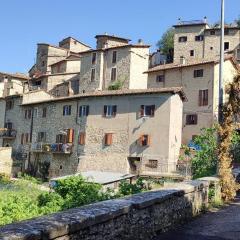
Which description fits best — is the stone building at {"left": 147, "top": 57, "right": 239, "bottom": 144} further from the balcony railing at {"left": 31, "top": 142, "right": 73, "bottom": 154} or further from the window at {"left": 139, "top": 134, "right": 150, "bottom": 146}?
the balcony railing at {"left": 31, "top": 142, "right": 73, "bottom": 154}

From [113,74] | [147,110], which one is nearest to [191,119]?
[147,110]

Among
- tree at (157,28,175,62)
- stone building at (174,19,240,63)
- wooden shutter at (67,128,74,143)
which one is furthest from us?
tree at (157,28,175,62)

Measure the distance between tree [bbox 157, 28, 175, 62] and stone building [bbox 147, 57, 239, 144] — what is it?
2129 cm

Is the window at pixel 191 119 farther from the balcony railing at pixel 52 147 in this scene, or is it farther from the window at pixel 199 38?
the window at pixel 199 38

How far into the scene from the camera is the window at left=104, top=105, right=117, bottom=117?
45.5 meters

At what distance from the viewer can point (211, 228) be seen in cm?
982

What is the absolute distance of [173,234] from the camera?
9.02m

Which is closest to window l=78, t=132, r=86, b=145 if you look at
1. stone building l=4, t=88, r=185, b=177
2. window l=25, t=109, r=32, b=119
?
stone building l=4, t=88, r=185, b=177

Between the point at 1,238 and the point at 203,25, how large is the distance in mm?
67642

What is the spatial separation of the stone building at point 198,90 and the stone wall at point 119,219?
3688 cm

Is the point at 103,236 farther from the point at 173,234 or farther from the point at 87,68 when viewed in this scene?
the point at 87,68

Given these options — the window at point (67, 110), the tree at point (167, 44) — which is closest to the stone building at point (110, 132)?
the window at point (67, 110)

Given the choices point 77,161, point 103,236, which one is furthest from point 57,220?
point 77,161

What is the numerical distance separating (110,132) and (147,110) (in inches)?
196
